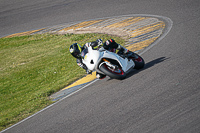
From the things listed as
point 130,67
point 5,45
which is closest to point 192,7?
point 130,67

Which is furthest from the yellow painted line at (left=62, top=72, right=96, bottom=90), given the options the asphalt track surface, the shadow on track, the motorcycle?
the shadow on track

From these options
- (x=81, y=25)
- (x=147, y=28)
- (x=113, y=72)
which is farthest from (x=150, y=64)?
(x=81, y=25)

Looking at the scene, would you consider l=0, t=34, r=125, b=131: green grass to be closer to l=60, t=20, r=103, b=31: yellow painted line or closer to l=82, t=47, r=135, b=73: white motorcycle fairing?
l=60, t=20, r=103, b=31: yellow painted line

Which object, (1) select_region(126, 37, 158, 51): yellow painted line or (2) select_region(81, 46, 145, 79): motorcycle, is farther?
(1) select_region(126, 37, 158, 51): yellow painted line

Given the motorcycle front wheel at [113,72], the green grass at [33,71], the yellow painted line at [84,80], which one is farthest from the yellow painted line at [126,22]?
the motorcycle front wheel at [113,72]

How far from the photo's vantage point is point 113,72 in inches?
293

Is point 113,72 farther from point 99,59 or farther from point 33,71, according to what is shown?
point 33,71

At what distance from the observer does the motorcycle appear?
730cm

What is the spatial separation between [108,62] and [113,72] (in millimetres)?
301

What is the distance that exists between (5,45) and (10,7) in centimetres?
508

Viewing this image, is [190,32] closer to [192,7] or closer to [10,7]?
[192,7]

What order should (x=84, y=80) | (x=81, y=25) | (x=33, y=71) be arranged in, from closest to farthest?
1. (x=84, y=80)
2. (x=33, y=71)
3. (x=81, y=25)

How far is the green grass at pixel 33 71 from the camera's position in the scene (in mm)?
8680

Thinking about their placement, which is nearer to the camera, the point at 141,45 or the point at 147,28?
the point at 141,45
